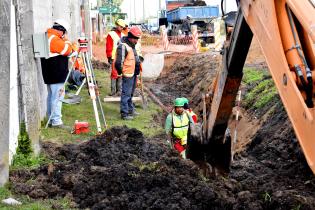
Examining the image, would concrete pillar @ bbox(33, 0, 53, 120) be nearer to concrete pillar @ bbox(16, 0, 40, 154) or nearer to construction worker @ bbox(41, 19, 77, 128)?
construction worker @ bbox(41, 19, 77, 128)

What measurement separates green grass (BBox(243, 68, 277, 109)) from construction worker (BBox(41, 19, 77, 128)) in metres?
4.55

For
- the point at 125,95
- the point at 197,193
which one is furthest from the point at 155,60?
the point at 197,193

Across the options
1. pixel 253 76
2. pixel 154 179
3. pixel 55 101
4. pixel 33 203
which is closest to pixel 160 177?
pixel 154 179

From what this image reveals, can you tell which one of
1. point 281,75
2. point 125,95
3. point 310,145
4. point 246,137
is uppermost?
point 281,75

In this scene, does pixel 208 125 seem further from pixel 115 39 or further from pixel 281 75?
pixel 115 39

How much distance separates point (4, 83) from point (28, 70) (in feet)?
5.13

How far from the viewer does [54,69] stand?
11.2 m

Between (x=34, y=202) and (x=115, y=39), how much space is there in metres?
9.25

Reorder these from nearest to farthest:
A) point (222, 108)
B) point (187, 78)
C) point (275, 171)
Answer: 1. point (222, 108)
2. point (275, 171)
3. point (187, 78)

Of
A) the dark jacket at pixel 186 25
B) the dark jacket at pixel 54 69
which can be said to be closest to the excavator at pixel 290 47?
the dark jacket at pixel 54 69

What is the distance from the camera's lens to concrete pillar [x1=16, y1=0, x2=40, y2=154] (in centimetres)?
822

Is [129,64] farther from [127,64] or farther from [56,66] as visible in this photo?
[56,66]

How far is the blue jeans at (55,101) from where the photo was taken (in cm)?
1124

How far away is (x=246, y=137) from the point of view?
1195 cm
